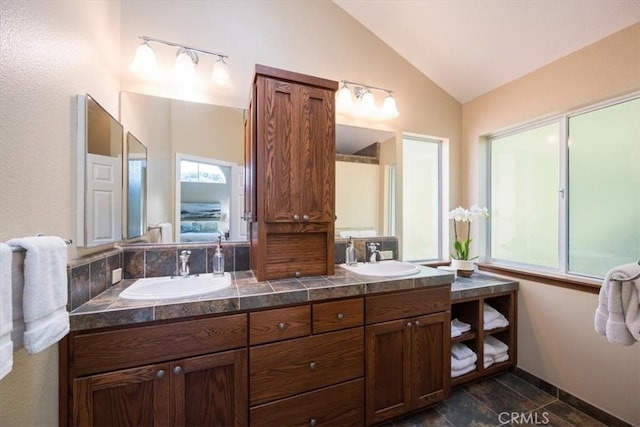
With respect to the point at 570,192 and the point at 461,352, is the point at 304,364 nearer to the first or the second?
the point at 461,352

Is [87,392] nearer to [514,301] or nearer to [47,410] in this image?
[47,410]

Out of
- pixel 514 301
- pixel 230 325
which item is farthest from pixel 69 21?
pixel 514 301

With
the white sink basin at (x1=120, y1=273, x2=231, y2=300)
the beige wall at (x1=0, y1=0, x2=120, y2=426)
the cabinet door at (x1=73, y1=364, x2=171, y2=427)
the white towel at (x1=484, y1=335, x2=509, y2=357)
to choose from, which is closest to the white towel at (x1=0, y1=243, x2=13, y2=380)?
the beige wall at (x1=0, y1=0, x2=120, y2=426)

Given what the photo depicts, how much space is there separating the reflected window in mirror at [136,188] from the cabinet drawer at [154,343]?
675 millimetres

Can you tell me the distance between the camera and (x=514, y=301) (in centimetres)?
216

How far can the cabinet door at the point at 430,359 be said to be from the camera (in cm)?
163

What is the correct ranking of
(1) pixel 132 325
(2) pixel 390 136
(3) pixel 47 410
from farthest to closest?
(2) pixel 390 136 → (1) pixel 132 325 → (3) pixel 47 410

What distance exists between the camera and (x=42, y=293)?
745 mm

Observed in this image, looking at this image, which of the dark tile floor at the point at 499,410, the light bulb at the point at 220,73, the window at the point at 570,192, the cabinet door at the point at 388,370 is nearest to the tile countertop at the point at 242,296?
the cabinet door at the point at 388,370

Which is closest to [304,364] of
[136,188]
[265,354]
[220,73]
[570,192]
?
[265,354]

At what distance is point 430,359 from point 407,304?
41 cm

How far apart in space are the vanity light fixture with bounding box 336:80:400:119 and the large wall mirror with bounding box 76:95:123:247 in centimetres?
152

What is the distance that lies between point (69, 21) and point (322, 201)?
140 centimetres
